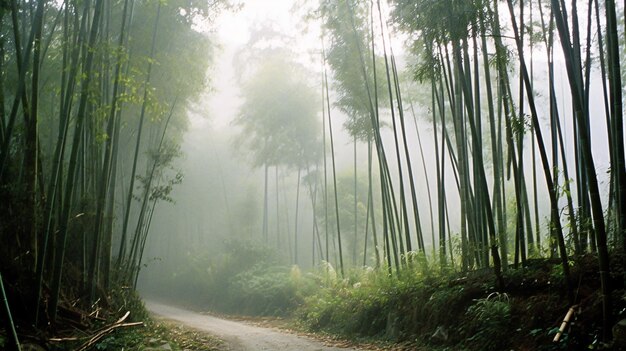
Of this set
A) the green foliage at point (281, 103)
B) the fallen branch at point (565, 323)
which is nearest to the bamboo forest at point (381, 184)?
the fallen branch at point (565, 323)

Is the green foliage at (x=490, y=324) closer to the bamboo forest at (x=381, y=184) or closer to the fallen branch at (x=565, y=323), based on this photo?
the bamboo forest at (x=381, y=184)

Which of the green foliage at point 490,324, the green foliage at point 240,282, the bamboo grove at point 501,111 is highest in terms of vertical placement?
the bamboo grove at point 501,111

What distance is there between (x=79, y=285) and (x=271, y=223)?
18.2 m

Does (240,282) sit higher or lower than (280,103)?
lower

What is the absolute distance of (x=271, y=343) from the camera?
194 inches

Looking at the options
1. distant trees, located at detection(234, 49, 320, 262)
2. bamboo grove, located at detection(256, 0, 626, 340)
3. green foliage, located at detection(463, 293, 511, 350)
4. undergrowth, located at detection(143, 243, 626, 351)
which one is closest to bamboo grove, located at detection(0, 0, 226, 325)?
bamboo grove, located at detection(256, 0, 626, 340)

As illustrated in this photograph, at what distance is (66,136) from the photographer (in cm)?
387

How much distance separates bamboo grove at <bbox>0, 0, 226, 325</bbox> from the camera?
354cm

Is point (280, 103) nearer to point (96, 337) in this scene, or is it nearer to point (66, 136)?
point (66, 136)

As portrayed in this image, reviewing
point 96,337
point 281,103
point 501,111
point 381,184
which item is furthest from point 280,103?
point 96,337

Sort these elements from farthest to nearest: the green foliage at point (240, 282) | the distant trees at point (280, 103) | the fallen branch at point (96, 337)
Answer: the distant trees at point (280, 103)
the green foliage at point (240, 282)
the fallen branch at point (96, 337)

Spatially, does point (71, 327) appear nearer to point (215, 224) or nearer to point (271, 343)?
point (271, 343)

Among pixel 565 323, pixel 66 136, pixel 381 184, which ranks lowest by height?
pixel 565 323

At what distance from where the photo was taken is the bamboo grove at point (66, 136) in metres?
3.54
